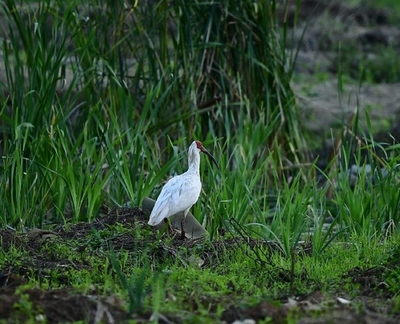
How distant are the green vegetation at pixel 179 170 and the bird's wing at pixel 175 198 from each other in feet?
0.48

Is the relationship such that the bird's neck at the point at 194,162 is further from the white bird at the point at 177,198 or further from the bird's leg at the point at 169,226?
the bird's leg at the point at 169,226

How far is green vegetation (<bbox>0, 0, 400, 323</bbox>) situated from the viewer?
4766 millimetres

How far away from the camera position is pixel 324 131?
10.4 meters

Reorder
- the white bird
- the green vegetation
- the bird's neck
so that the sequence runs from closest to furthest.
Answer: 1. the green vegetation
2. the white bird
3. the bird's neck

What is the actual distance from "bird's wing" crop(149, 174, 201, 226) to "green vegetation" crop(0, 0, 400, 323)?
145 millimetres

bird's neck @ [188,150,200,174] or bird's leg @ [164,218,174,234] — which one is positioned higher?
bird's neck @ [188,150,200,174]

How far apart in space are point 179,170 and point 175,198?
4.10 feet

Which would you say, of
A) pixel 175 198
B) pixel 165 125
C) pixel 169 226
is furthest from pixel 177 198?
pixel 165 125

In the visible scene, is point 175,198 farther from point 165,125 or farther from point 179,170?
point 165,125

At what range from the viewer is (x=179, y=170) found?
265 inches

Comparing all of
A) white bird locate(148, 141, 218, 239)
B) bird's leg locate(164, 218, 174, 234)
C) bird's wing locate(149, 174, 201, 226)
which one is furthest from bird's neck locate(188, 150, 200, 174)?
bird's leg locate(164, 218, 174, 234)

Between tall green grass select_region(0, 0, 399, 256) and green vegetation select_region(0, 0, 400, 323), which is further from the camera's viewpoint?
tall green grass select_region(0, 0, 399, 256)

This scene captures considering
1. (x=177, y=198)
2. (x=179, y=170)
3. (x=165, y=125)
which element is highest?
(x=177, y=198)

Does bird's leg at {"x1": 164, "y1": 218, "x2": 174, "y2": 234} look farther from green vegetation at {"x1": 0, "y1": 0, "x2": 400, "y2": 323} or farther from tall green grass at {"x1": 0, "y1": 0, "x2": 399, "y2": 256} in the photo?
tall green grass at {"x1": 0, "y1": 0, "x2": 399, "y2": 256}
